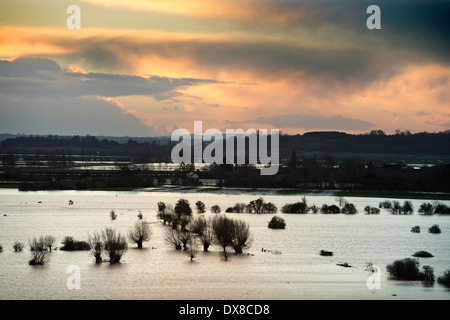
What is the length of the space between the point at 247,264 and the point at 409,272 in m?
10.0

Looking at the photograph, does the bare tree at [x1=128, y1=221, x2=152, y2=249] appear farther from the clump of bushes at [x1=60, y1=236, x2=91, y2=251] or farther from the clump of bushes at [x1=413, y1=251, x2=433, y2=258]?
the clump of bushes at [x1=413, y1=251, x2=433, y2=258]

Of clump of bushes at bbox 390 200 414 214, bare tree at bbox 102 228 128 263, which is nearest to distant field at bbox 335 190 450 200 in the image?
clump of bushes at bbox 390 200 414 214

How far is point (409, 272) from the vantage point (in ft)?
114

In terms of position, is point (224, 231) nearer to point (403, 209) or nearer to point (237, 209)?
point (237, 209)

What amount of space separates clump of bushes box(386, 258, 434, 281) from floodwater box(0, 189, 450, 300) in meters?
0.69

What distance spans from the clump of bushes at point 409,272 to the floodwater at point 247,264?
693 millimetres

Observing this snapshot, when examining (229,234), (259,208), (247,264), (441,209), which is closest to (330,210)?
(259,208)

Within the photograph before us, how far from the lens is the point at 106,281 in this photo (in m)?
34.4

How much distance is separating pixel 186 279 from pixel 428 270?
13.5 meters

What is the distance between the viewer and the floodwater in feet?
105

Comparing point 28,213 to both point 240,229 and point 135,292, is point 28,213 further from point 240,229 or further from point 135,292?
point 135,292

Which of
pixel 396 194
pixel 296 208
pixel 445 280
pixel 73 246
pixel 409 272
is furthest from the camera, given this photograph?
pixel 396 194

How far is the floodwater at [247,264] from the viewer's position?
31.9m

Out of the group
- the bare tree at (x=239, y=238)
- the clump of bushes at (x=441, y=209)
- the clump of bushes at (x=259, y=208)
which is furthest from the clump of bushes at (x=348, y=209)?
the bare tree at (x=239, y=238)
